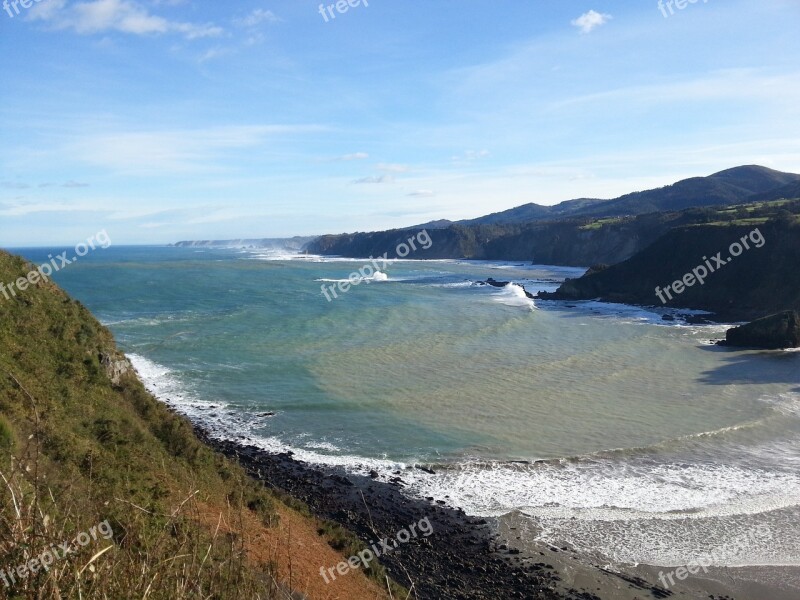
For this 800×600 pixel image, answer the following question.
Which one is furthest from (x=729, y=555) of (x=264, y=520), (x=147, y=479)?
(x=147, y=479)

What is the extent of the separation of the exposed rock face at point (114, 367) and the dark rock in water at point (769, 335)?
121 feet

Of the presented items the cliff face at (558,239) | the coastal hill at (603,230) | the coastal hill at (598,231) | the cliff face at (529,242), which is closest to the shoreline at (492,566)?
the cliff face at (558,239)

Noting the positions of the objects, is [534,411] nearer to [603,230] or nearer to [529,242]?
[603,230]

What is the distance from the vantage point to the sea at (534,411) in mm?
15039

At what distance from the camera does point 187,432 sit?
1571cm

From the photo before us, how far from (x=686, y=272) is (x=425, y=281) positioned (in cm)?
3740

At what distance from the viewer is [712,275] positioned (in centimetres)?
5428

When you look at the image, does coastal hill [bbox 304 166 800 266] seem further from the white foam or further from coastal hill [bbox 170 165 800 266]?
the white foam

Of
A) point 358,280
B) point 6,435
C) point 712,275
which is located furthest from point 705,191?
point 6,435

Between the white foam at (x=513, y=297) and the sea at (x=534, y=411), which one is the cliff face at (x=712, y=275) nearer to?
the white foam at (x=513, y=297)

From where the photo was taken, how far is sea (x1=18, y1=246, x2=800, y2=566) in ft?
49.3

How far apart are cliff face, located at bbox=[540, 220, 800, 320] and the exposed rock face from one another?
4790 cm

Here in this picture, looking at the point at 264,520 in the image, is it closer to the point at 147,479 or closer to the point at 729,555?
the point at 147,479

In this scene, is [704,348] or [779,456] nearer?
[779,456]
